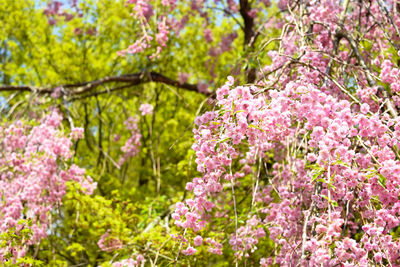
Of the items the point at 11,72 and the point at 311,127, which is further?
the point at 11,72

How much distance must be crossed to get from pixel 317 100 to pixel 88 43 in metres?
7.21

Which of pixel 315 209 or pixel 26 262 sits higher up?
pixel 315 209

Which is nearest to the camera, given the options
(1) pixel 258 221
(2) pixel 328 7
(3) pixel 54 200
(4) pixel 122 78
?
(1) pixel 258 221

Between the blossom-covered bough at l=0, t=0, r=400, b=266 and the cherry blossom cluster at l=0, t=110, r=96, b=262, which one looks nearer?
Answer: the blossom-covered bough at l=0, t=0, r=400, b=266

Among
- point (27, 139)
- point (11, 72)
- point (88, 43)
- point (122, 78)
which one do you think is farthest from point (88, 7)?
point (27, 139)

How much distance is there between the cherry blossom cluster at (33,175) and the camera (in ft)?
11.0

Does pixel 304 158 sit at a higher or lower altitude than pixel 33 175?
higher

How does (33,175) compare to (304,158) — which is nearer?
(304,158)

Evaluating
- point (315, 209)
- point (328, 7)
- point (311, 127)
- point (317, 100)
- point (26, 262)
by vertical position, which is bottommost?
point (26, 262)

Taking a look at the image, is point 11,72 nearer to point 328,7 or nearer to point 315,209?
point 328,7

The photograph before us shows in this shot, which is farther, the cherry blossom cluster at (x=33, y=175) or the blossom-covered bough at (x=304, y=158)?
the cherry blossom cluster at (x=33, y=175)

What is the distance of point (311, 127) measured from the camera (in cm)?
188

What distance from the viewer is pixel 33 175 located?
355 centimetres

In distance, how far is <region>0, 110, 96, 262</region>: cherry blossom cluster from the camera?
335cm
